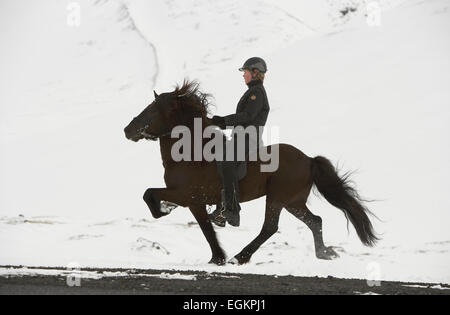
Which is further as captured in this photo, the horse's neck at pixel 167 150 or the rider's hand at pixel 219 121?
the rider's hand at pixel 219 121

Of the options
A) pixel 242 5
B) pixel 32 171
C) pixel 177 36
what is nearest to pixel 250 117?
pixel 32 171

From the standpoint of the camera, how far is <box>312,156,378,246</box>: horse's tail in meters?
10.2

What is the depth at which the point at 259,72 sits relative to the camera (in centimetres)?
973

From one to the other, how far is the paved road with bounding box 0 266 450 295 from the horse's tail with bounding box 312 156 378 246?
8.46 ft

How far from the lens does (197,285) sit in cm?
662

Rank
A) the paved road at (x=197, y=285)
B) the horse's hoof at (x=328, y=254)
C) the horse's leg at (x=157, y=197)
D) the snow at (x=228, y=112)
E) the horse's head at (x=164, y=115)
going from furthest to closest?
1. the snow at (x=228, y=112)
2. the horse's hoof at (x=328, y=254)
3. the horse's head at (x=164, y=115)
4. the horse's leg at (x=157, y=197)
5. the paved road at (x=197, y=285)

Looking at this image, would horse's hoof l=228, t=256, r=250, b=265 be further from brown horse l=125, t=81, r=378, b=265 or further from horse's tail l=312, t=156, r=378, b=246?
horse's tail l=312, t=156, r=378, b=246

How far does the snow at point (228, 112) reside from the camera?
1216 cm

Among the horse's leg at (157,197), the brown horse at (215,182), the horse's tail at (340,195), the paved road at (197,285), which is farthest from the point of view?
the horse's tail at (340,195)

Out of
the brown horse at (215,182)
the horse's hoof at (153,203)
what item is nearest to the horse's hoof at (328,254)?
the brown horse at (215,182)

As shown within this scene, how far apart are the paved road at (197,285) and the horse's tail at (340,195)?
258cm

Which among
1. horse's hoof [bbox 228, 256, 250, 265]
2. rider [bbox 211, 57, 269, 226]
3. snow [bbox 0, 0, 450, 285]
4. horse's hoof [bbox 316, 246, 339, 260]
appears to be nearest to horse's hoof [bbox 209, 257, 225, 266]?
horse's hoof [bbox 228, 256, 250, 265]

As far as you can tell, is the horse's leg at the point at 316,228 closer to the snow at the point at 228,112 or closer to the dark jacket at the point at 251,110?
the snow at the point at 228,112

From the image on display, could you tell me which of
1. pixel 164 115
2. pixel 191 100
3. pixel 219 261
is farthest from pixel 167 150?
pixel 219 261
